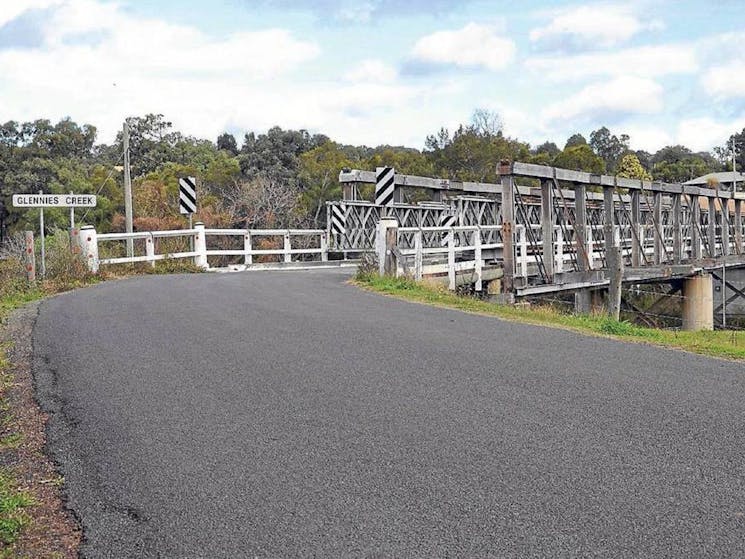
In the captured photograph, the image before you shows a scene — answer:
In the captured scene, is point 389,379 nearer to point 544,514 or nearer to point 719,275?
point 544,514

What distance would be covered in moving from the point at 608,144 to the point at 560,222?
268 ft

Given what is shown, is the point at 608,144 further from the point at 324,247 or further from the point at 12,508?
the point at 12,508

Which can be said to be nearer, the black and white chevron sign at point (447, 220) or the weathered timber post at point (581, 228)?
the weathered timber post at point (581, 228)

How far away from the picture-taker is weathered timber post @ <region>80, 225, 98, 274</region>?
20781 mm

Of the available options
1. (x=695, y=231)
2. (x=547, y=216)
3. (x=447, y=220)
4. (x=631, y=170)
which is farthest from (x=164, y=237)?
(x=631, y=170)

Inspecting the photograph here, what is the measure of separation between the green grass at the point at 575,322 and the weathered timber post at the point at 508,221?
5.26 ft

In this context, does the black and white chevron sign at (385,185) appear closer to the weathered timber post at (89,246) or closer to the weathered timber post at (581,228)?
the weathered timber post at (581,228)

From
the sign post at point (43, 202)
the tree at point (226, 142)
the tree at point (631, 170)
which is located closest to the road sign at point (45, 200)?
the sign post at point (43, 202)

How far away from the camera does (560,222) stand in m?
22.0

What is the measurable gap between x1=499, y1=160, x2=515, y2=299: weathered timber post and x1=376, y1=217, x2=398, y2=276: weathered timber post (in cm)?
224

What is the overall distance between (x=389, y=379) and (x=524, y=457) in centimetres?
246

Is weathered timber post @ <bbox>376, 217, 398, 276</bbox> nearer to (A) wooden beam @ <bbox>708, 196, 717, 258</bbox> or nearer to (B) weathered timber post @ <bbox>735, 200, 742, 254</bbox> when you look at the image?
(A) wooden beam @ <bbox>708, 196, 717, 258</bbox>

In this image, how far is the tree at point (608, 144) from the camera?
9756 cm

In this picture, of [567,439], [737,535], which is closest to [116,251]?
[567,439]
